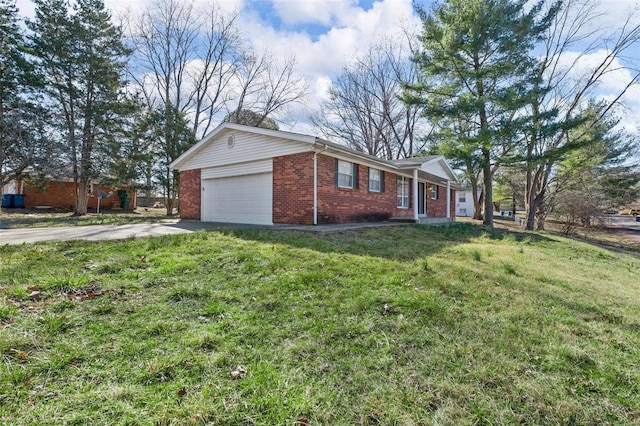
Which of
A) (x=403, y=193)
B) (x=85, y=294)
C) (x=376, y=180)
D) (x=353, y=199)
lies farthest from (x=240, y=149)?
(x=85, y=294)

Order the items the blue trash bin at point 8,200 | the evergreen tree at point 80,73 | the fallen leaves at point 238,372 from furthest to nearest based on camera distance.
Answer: the blue trash bin at point 8,200 → the evergreen tree at point 80,73 → the fallen leaves at point 238,372

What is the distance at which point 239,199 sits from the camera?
36.8 feet

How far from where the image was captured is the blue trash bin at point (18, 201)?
800 inches

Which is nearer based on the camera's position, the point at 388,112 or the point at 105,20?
the point at 105,20

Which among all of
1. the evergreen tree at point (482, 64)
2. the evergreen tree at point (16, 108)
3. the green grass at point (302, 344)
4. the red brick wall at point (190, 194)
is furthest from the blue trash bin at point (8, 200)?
the evergreen tree at point (482, 64)

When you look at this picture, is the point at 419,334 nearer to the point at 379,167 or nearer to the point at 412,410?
the point at 412,410

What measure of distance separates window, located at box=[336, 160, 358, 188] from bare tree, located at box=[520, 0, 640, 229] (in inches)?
379

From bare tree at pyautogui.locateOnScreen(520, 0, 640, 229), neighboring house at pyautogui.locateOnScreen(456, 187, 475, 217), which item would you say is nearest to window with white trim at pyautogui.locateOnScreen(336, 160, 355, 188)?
bare tree at pyautogui.locateOnScreen(520, 0, 640, 229)

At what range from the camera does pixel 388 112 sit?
26.6 m

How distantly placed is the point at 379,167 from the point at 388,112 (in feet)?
53.6

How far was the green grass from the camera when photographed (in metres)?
1.77

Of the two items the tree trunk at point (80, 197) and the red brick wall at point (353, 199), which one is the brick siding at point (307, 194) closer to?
the red brick wall at point (353, 199)

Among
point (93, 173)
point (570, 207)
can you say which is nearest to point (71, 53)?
point (93, 173)

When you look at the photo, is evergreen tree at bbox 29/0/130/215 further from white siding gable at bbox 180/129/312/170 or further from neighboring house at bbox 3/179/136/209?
white siding gable at bbox 180/129/312/170
